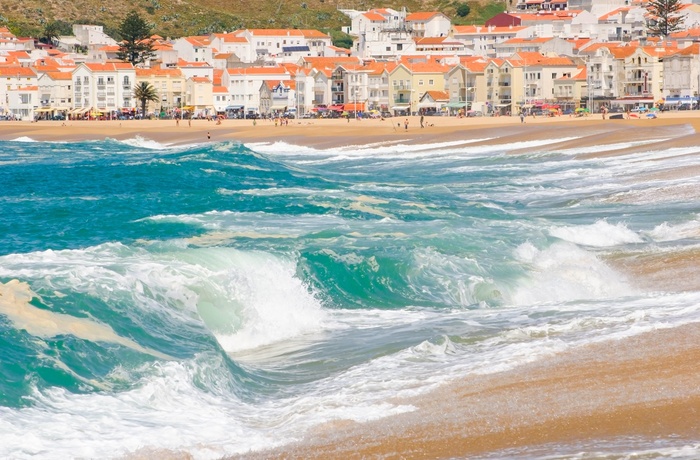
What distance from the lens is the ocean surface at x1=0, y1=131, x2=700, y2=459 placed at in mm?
10617

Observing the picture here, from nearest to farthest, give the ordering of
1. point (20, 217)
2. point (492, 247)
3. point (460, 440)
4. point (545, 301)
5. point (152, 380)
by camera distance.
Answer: point (460, 440), point (152, 380), point (545, 301), point (492, 247), point (20, 217)

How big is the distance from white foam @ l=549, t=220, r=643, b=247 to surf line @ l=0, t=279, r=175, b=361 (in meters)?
11.0

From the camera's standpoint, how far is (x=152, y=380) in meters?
11.5

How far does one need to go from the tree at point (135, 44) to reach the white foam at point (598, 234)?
310ft

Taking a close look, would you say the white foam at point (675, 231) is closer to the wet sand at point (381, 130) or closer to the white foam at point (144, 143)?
the wet sand at point (381, 130)

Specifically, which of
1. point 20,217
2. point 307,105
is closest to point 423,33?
point 307,105

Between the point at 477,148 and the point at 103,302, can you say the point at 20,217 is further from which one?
the point at 477,148

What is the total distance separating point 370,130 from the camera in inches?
2872

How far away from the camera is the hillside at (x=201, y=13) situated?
5645 inches

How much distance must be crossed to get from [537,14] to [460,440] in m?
128

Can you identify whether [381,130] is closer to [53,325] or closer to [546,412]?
[53,325]

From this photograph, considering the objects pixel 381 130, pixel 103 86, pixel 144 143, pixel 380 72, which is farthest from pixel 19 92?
pixel 381 130

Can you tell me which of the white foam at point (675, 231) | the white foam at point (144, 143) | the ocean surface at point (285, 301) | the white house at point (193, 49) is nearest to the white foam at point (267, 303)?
the ocean surface at point (285, 301)

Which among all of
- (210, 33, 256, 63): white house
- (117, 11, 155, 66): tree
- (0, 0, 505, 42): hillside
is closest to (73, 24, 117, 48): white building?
(0, 0, 505, 42): hillside
